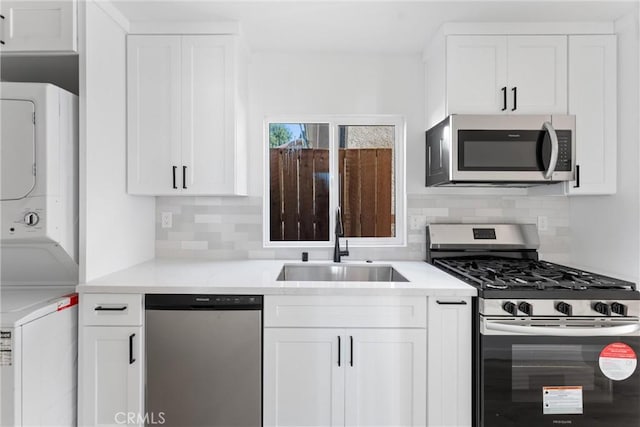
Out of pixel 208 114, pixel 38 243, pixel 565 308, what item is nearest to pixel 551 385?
pixel 565 308

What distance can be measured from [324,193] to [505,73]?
52.5 inches

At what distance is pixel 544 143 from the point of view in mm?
2025

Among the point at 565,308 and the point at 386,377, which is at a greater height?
the point at 565,308

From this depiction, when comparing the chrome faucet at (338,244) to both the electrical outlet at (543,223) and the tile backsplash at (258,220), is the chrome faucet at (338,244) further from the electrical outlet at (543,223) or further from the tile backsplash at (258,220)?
the electrical outlet at (543,223)

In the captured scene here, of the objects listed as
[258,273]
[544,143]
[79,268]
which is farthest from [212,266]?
[544,143]

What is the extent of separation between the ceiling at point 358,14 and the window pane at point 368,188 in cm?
73

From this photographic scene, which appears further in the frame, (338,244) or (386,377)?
(338,244)

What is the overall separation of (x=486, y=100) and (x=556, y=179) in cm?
59

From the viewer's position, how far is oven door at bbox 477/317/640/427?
1.69m

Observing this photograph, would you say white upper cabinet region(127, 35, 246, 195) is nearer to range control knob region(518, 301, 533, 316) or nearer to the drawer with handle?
the drawer with handle

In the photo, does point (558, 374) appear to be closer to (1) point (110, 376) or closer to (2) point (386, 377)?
(2) point (386, 377)

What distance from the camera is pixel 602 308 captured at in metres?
1.68

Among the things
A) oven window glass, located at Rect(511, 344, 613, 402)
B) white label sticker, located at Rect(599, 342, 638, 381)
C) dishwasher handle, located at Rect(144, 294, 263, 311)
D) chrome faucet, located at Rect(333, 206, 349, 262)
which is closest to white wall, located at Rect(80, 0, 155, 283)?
dishwasher handle, located at Rect(144, 294, 263, 311)

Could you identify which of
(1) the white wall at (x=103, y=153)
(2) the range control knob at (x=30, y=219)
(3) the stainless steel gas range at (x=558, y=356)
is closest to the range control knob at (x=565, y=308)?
(3) the stainless steel gas range at (x=558, y=356)
